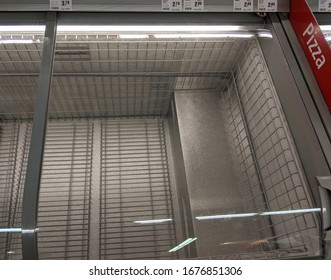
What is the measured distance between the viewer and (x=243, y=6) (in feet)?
5.39

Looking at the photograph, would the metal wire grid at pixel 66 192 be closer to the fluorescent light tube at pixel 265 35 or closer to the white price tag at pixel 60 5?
the white price tag at pixel 60 5

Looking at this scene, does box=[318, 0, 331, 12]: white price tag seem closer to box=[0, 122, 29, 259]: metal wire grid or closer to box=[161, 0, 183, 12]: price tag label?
box=[161, 0, 183, 12]: price tag label

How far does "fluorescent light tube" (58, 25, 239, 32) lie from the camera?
1621mm

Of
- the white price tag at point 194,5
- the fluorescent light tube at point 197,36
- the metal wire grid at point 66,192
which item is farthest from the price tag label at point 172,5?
the metal wire grid at point 66,192

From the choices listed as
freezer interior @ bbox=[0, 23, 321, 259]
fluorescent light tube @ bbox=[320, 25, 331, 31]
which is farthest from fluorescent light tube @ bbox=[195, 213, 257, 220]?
fluorescent light tube @ bbox=[320, 25, 331, 31]

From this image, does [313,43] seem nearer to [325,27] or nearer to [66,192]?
[325,27]

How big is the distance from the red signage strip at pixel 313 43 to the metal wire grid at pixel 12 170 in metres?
1.55

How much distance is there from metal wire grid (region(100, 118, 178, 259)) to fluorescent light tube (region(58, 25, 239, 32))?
0.58 metres

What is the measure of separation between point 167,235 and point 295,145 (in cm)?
70

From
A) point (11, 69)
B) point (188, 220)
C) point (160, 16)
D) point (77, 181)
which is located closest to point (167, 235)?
point (188, 220)

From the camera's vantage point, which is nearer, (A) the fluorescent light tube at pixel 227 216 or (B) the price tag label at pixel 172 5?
(A) the fluorescent light tube at pixel 227 216

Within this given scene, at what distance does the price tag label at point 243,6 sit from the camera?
5.39 ft

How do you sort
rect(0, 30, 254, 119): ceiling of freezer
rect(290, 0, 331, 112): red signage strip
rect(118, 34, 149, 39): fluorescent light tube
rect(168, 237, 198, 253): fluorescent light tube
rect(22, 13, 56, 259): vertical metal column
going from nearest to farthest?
1. rect(22, 13, 56, 259): vertical metal column
2. rect(168, 237, 198, 253): fluorescent light tube
3. rect(290, 0, 331, 112): red signage strip
4. rect(118, 34, 149, 39): fluorescent light tube
5. rect(0, 30, 254, 119): ceiling of freezer

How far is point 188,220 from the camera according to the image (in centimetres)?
124
